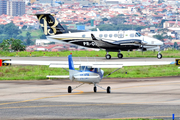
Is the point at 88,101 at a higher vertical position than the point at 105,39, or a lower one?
lower

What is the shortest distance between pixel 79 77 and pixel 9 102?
159 inches

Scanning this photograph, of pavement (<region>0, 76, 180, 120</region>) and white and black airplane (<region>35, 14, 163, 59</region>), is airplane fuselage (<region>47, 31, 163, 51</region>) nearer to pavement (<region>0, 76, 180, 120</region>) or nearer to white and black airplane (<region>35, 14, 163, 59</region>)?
white and black airplane (<region>35, 14, 163, 59</region>)

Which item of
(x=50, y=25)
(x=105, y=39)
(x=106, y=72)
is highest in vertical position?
(x=50, y=25)

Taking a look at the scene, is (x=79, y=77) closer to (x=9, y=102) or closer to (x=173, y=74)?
(x=9, y=102)

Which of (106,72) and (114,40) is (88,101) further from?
(114,40)

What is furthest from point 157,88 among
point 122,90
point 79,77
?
point 79,77

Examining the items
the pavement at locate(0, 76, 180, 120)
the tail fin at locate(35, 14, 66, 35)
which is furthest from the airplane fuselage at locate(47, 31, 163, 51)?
the pavement at locate(0, 76, 180, 120)

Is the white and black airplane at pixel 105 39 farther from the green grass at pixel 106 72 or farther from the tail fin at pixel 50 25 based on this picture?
the green grass at pixel 106 72

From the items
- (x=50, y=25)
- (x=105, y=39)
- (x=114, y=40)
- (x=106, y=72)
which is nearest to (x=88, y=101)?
(x=106, y=72)

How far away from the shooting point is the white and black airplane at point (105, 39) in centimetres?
4772

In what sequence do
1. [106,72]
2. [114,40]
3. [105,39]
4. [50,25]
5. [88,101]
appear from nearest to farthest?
[88,101], [106,72], [114,40], [105,39], [50,25]

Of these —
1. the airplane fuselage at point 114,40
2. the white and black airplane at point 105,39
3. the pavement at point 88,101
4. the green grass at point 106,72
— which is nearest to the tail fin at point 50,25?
the white and black airplane at point 105,39

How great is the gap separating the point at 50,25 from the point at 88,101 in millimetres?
32503

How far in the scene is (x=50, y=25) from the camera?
170 ft
